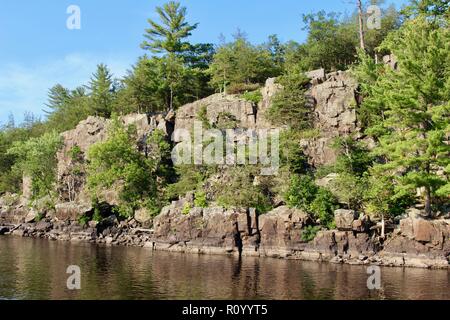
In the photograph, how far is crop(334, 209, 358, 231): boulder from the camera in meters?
32.9

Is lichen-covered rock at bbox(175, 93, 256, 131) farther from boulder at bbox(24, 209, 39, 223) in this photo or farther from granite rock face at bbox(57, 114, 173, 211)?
boulder at bbox(24, 209, 39, 223)

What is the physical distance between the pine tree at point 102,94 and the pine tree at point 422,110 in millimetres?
43697

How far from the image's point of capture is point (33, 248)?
125 ft

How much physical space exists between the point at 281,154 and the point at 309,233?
10964 mm

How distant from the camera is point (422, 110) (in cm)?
3206

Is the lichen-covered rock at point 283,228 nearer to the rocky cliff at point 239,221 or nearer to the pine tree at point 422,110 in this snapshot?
the rocky cliff at point 239,221

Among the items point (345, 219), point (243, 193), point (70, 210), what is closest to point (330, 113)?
point (243, 193)

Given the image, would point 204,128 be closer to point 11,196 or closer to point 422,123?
Result: point 422,123

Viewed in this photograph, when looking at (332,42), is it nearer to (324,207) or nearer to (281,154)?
(281,154)

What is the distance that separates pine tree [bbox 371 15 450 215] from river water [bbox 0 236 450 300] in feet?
22.6

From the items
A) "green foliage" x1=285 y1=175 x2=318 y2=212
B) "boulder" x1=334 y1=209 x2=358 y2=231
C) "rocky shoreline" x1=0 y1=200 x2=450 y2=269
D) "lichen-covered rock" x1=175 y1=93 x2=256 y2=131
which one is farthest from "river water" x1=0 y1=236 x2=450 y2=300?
"lichen-covered rock" x1=175 y1=93 x2=256 y2=131
